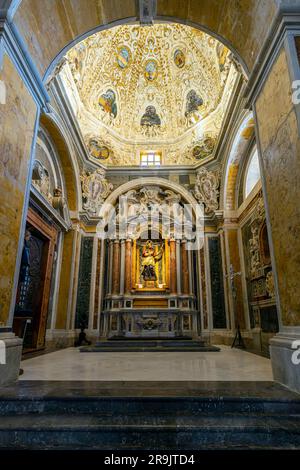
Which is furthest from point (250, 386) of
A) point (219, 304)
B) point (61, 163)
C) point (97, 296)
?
point (61, 163)

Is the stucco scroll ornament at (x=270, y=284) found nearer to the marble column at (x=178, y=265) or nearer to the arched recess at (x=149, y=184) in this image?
the marble column at (x=178, y=265)

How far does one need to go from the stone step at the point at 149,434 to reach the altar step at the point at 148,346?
17.2 ft

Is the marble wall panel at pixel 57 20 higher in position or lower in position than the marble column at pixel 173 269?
higher

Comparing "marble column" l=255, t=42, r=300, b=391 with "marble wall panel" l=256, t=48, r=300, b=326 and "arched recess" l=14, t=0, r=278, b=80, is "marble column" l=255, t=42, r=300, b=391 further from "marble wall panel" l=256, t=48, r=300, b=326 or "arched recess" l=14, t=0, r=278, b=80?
"arched recess" l=14, t=0, r=278, b=80

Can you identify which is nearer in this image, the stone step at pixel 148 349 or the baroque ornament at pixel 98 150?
the stone step at pixel 148 349

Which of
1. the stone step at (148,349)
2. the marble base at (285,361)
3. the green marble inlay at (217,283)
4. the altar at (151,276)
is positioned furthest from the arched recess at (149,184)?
the marble base at (285,361)

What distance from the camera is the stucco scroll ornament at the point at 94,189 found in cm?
1062

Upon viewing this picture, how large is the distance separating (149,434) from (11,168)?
335 cm

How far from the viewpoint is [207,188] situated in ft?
35.5

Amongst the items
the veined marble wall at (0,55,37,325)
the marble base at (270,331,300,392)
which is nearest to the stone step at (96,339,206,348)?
the marble base at (270,331,300,392)

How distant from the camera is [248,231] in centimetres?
876

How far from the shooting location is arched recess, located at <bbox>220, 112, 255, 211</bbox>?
823cm

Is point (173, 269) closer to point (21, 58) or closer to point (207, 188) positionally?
point (207, 188)

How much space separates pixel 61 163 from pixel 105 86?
4.46 meters
